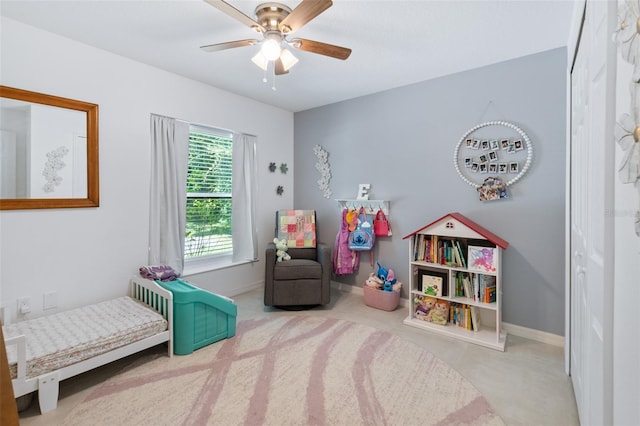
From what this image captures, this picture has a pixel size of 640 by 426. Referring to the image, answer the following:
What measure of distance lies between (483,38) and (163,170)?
122 inches

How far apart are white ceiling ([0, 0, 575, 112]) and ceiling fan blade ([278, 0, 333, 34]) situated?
0.78ft

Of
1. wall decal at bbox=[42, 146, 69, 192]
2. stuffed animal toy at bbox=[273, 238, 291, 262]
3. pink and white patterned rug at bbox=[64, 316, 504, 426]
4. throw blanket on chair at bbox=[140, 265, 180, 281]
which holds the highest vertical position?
wall decal at bbox=[42, 146, 69, 192]

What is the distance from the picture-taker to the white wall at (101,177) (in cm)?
221

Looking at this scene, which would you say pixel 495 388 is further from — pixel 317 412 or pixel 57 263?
pixel 57 263

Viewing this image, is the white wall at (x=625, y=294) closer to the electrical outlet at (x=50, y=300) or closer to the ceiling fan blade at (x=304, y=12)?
the ceiling fan blade at (x=304, y=12)

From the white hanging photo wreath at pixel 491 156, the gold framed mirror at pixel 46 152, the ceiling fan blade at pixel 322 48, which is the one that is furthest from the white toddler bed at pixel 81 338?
the white hanging photo wreath at pixel 491 156

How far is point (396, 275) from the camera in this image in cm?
352

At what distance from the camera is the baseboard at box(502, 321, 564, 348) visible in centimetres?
253

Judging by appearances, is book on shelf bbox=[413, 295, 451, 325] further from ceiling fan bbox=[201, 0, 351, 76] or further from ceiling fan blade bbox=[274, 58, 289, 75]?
ceiling fan blade bbox=[274, 58, 289, 75]

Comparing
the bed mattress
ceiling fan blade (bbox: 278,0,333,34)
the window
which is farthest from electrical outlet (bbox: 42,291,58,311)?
ceiling fan blade (bbox: 278,0,333,34)

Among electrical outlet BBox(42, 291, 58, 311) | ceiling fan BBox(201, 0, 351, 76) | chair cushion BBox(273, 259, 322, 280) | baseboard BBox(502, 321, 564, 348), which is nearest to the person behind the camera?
ceiling fan BBox(201, 0, 351, 76)

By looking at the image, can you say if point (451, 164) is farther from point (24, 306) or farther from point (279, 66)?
point (24, 306)

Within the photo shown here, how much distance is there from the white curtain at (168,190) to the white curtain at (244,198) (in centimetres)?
66

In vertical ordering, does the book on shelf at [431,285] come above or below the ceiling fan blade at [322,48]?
below
